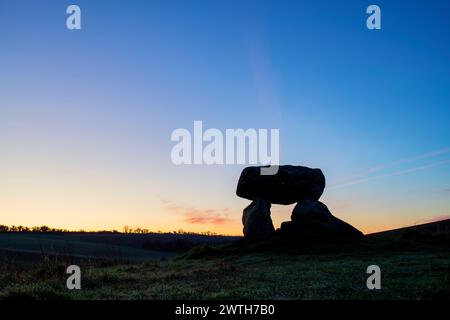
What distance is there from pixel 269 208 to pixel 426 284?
2465 centimetres

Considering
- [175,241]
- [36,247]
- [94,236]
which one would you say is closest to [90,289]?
[36,247]

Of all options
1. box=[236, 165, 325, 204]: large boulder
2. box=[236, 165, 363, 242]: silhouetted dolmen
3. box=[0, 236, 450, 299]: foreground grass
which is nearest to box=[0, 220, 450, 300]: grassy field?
box=[0, 236, 450, 299]: foreground grass

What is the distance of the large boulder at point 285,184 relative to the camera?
1522 inches

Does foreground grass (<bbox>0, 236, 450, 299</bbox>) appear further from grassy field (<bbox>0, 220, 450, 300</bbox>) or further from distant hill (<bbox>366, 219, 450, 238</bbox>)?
distant hill (<bbox>366, 219, 450, 238</bbox>)

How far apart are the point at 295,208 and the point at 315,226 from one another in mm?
2496

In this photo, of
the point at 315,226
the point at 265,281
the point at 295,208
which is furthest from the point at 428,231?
the point at 265,281

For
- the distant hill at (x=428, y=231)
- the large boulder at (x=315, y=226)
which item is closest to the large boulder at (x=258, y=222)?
the large boulder at (x=315, y=226)

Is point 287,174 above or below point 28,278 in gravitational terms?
above

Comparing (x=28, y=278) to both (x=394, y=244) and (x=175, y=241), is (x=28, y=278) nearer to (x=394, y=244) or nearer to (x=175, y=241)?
(x=394, y=244)

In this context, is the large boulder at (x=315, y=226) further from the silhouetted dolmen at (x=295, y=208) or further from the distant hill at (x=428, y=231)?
the distant hill at (x=428, y=231)

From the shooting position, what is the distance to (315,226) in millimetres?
35312

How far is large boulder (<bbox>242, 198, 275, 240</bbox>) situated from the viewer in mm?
37450

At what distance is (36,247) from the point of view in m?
61.5

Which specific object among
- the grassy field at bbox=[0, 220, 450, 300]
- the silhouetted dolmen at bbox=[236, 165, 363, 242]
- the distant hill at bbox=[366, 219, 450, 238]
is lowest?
the grassy field at bbox=[0, 220, 450, 300]
